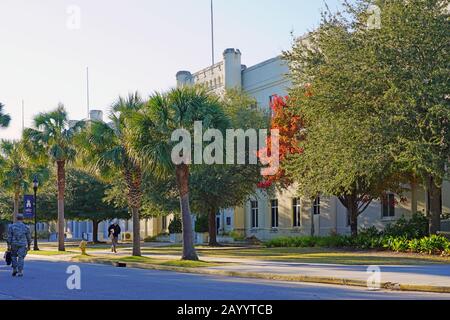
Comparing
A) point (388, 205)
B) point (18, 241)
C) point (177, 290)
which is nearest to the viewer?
point (177, 290)

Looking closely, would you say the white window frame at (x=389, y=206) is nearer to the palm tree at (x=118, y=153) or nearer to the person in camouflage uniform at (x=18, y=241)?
the palm tree at (x=118, y=153)

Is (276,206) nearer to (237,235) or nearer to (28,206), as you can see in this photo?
(237,235)

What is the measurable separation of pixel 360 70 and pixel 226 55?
85.2ft

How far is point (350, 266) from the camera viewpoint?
24062mm

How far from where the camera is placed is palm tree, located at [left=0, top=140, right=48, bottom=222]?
51250 mm

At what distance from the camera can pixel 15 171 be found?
5178 cm

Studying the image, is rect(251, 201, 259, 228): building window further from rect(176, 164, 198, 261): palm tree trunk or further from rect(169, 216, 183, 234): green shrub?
rect(176, 164, 198, 261): palm tree trunk

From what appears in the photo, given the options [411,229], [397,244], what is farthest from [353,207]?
[397,244]

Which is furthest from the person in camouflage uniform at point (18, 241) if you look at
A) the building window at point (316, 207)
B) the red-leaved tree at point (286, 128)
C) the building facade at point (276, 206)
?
the building window at point (316, 207)

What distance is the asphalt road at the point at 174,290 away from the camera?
50.5 feet

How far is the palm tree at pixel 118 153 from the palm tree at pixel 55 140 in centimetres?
812

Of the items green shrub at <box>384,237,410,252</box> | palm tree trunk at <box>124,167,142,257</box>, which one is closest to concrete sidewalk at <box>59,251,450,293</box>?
green shrub at <box>384,237,410,252</box>

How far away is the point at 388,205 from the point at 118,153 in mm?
16288
